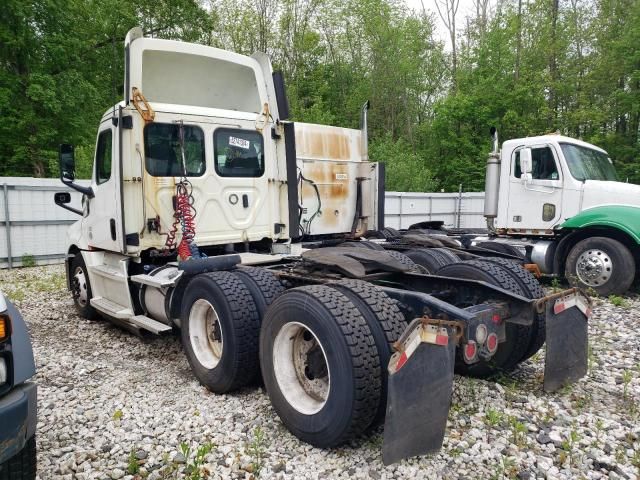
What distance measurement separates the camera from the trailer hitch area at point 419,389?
100 inches

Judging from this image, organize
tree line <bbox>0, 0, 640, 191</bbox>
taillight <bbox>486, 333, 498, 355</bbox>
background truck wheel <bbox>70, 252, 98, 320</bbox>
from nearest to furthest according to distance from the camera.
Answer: taillight <bbox>486, 333, 498, 355</bbox> → background truck wheel <bbox>70, 252, 98, 320</bbox> → tree line <bbox>0, 0, 640, 191</bbox>

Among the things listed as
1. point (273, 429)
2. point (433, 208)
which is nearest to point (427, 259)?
point (273, 429)

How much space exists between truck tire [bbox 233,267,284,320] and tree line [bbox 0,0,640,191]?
12.9m

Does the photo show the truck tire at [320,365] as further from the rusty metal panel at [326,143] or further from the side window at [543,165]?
the side window at [543,165]

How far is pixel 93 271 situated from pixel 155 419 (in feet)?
10.0

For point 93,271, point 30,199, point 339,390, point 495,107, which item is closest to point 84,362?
point 93,271

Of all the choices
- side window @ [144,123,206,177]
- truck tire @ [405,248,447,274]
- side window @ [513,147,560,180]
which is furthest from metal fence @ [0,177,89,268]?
side window @ [513,147,560,180]

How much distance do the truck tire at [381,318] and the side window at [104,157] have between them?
11.5 feet

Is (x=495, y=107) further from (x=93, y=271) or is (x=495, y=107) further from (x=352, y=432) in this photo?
(x=352, y=432)

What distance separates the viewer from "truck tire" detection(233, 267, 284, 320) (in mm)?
3871

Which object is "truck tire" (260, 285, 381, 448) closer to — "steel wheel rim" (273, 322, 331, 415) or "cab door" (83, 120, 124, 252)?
"steel wheel rim" (273, 322, 331, 415)

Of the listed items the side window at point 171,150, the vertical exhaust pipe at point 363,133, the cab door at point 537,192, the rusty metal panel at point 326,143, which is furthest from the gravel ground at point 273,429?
the vertical exhaust pipe at point 363,133

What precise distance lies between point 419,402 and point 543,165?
24.4ft

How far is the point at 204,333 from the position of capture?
13.9ft
